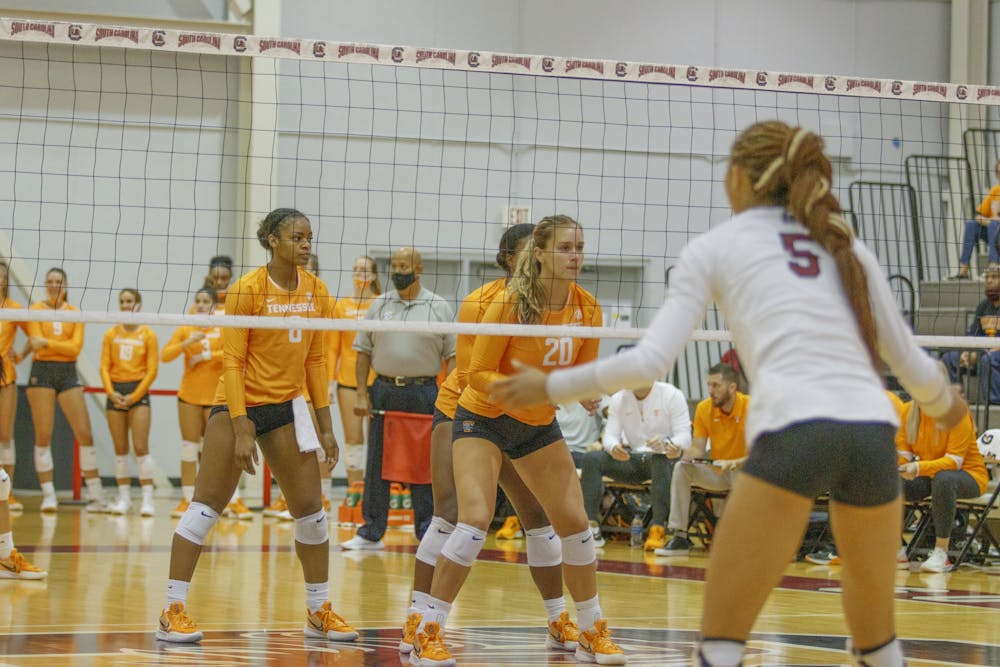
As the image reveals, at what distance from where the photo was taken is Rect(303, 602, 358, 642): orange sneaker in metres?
5.88

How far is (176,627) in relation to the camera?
5.76 metres

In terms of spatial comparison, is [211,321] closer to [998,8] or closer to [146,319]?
[146,319]

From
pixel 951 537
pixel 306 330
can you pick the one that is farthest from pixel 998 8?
pixel 306 330

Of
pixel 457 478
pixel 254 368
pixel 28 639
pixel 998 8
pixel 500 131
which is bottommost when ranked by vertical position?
pixel 28 639

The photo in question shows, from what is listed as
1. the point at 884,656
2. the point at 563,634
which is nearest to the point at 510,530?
the point at 563,634

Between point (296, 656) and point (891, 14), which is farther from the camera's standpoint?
point (891, 14)

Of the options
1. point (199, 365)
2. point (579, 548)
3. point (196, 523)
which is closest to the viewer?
point (579, 548)

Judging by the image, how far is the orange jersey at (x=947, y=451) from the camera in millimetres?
9547

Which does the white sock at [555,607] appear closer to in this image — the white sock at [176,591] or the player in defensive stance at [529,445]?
the player in defensive stance at [529,445]

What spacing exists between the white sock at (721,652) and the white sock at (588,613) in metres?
2.42

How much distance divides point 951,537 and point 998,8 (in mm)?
9301

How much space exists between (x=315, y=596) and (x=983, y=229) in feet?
31.0

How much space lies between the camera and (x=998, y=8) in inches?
665

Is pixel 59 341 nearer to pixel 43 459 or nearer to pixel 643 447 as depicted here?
pixel 43 459
